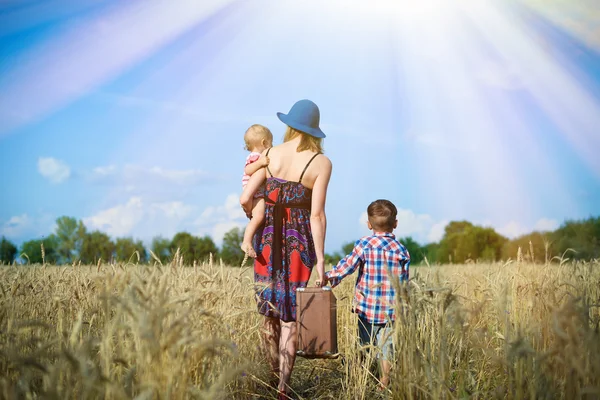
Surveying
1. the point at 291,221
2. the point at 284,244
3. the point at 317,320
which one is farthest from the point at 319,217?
the point at 317,320

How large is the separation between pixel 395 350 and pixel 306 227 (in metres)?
1.16

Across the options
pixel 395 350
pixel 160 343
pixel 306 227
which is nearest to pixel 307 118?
pixel 306 227

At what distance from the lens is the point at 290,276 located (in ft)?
13.2

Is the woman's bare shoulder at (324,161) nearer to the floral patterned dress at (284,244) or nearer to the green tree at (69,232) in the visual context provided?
the floral patterned dress at (284,244)

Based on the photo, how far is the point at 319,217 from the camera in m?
3.97

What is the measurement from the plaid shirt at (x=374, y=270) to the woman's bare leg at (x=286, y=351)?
46 centimetres

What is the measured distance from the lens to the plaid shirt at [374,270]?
4094 mm

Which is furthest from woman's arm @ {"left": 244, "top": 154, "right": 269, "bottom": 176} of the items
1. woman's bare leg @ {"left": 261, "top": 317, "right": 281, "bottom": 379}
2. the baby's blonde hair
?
woman's bare leg @ {"left": 261, "top": 317, "right": 281, "bottom": 379}

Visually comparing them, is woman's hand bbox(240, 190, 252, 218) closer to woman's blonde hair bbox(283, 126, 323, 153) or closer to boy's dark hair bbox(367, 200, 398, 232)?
woman's blonde hair bbox(283, 126, 323, 153)

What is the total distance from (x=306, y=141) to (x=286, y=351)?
4.94 feet

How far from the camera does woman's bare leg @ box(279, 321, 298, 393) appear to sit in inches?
154

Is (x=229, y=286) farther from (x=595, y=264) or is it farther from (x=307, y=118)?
(x=595, y=264)

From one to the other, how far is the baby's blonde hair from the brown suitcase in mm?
1651

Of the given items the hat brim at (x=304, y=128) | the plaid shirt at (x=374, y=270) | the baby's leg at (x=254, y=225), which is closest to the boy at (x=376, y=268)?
the plaid shirt at (x=374, y=270)
